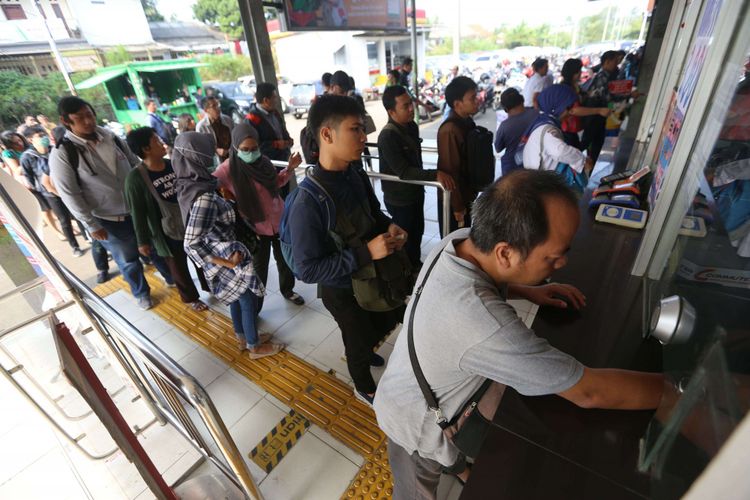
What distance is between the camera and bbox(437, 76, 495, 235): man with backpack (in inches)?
98.0

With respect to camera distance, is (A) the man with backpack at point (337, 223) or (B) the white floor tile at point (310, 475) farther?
(B) the white floor tile at point (310, 475)

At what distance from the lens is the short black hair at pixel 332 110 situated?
57.2 inches

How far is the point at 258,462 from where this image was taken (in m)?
1.89

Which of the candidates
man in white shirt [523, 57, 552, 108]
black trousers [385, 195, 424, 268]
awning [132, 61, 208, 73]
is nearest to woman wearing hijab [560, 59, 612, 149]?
man in white shirt [523, 57, 552, 108]

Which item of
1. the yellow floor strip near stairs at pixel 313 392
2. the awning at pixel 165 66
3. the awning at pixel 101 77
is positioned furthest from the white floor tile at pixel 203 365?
the awning at pixel 165 66

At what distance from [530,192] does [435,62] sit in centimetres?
2237

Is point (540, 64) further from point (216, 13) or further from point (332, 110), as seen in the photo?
point (216, 13)

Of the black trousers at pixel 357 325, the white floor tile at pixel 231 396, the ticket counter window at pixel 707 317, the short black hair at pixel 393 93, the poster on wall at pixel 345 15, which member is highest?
the poster on wall at pixel 345 15

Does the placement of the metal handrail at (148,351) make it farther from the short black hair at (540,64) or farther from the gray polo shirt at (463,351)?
the short black hair at (540,64)

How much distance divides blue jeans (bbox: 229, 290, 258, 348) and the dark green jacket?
791mm

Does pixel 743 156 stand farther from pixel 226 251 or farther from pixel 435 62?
pixel 435 62

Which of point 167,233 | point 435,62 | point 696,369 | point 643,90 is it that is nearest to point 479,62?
point 435,62

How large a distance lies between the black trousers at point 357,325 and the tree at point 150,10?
5.24 meters

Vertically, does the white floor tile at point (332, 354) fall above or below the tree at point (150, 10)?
below
